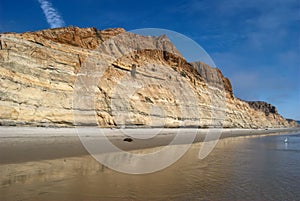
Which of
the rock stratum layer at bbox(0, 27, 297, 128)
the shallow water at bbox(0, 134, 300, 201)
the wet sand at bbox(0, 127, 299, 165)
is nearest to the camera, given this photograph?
the shallow water at bbox(0, 134, 300, 201)

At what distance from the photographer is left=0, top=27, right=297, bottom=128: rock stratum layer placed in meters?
15.6

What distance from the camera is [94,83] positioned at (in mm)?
20906

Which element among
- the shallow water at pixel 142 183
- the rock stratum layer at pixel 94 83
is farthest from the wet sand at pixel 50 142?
the shallow water at pixel 142 183

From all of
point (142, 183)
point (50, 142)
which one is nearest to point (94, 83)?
point (50, 142)

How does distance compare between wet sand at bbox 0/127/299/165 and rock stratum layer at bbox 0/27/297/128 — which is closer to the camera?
wet sand at bbox 0/127/299/165

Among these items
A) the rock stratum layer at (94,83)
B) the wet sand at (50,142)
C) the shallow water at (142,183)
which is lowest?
the shallow water at (142,183)

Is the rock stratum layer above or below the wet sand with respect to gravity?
above

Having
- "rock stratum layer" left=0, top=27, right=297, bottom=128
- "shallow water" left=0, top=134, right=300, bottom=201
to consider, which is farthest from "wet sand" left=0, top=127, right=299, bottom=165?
"shallow water" left=0, top=134, right=300, bottom=201

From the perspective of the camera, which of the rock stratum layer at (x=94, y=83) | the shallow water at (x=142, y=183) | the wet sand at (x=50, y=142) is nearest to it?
the shallow water at (x=142, y=183)

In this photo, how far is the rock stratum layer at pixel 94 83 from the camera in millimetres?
15586

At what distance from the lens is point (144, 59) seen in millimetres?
30891

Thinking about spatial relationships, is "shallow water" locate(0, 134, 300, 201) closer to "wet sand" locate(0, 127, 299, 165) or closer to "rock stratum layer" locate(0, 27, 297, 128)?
"wet sand" locate(0, 127, 299, 165)

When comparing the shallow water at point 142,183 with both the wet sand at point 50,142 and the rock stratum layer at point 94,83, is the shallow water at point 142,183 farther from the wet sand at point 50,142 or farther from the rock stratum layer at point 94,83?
the rock stratum layer at point 94,83

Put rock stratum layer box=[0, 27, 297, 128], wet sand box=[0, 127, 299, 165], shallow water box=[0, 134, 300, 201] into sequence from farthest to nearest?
rock stratum layer box=[0, 27, 297, 128]
wet sand box=[0, 127, 299, 165]
shallow water box=[0, 134, 300, 201]
